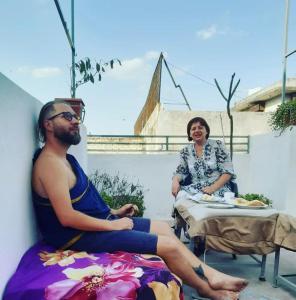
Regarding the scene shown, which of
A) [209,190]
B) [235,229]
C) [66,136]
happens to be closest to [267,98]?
[209,190]

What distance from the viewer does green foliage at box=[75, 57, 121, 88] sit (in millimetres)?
3799

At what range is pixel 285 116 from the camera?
4398 mm

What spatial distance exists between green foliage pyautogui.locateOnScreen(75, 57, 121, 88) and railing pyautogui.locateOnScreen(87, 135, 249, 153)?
149 centimetres

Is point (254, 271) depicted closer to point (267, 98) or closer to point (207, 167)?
point (207, 167)

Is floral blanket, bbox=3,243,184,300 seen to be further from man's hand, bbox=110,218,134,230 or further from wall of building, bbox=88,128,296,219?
wall of building, bbox=88,128,296,219

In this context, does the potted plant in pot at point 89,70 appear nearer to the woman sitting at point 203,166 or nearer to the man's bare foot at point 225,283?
the woman sitting at point 203,166

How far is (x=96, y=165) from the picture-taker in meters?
5.00

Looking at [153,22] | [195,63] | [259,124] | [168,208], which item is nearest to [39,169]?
[168,208]

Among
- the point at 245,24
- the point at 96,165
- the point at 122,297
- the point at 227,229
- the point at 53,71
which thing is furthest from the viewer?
the point at 245,24

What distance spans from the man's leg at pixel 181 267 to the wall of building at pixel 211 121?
471 centimetres

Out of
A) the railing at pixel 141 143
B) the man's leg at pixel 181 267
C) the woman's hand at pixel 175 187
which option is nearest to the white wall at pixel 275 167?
the railing at pixel 141 143

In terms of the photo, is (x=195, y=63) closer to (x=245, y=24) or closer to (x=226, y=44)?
(x=226, y=44)

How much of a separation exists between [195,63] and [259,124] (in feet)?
7.15

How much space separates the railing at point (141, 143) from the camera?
5.23 metres
